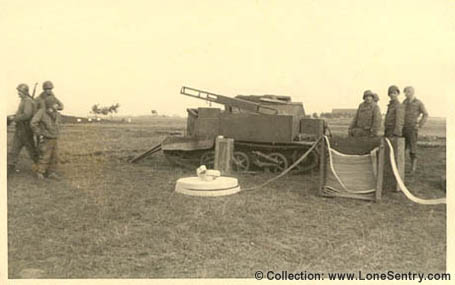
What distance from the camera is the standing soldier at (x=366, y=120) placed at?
5996mm

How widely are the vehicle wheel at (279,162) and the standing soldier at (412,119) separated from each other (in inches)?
66.0

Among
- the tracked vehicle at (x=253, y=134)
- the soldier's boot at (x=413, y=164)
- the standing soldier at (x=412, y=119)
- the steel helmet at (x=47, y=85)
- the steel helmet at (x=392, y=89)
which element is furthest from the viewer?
the tracked vehicle at (x=253, y=134)

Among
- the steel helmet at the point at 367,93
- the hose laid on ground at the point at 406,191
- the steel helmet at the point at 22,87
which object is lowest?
the hose laid on ground at the point at 406,191

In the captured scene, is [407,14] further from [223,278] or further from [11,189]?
[11,189]

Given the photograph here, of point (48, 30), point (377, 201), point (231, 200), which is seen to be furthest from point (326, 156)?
point (48, 30)

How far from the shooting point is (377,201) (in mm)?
5168

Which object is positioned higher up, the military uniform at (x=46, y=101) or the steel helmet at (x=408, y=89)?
the steel helmet at (x=408, y=89)

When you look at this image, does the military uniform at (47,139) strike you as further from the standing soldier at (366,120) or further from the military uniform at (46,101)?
the standing soldier at (366,120)

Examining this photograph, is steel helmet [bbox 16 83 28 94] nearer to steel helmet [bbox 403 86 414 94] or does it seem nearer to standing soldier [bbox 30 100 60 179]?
standing soldier [bbox 30 100 60 179]

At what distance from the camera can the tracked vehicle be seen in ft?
23.6

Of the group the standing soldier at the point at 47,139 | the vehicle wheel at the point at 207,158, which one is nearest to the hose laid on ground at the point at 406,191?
A: the vehicle wheel at the point at 207,158

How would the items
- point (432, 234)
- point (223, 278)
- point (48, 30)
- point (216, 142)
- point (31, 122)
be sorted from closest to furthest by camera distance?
point (223, 278)
point (432, 234)
point (48, 30)
point (31, 122)
point (216, 142)

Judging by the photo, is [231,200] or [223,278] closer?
[223,278]

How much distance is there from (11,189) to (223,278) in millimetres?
2366
